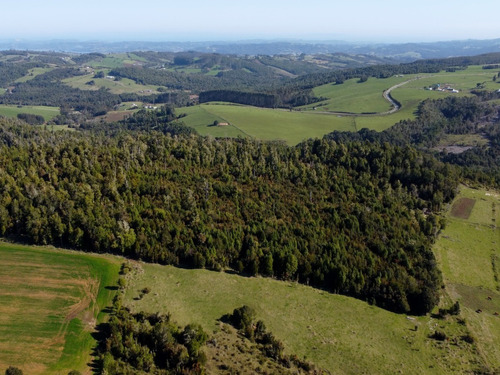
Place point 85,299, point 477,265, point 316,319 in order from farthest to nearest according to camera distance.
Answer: point 477,265 → point 316,319 → point 85,299

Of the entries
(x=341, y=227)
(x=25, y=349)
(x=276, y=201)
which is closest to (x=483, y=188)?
(x=341, y=227)

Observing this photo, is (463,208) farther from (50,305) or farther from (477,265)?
(50,305)

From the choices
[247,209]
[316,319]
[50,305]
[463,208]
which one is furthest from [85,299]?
[463,208]

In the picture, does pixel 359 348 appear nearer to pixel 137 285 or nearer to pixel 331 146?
pixel 137 285

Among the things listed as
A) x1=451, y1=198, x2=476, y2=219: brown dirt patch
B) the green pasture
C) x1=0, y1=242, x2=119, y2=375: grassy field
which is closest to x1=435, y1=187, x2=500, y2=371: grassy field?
x1=451, y1=198, x2=476, y2=219: brown dirt patch

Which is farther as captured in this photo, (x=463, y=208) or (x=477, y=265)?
(x=463, y=208)
